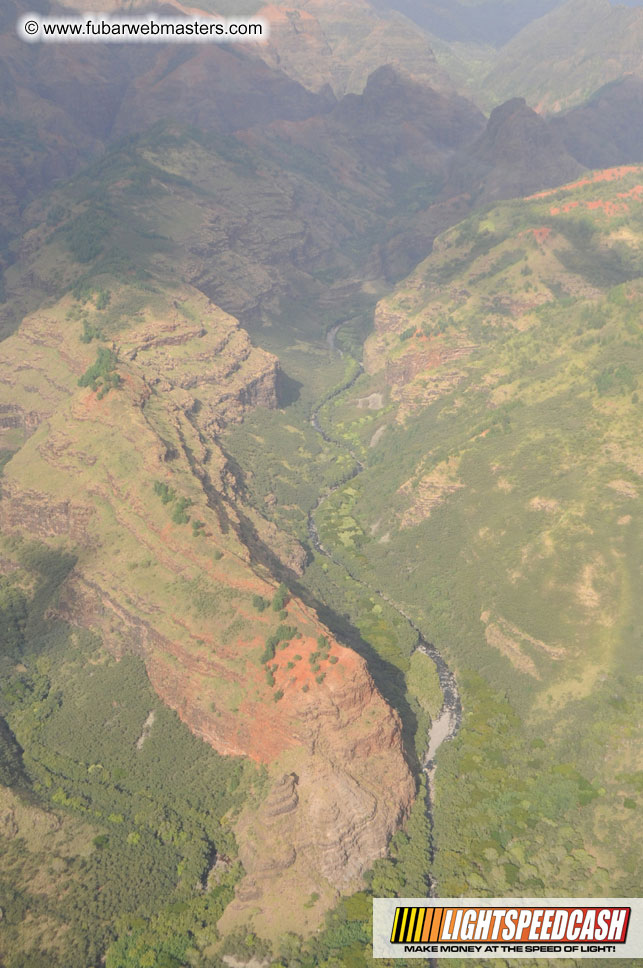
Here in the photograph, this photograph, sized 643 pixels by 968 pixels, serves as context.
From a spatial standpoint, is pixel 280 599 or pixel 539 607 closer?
pixel 280 599

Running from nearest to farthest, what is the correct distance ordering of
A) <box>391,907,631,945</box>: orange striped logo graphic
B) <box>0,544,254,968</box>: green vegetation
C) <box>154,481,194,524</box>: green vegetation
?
<box>391,907,631,945</box>: orange striped logo graphic < <box>0,544,254,968</box>: green vegetation < <box>154,481,194,524</box>: green vegetation

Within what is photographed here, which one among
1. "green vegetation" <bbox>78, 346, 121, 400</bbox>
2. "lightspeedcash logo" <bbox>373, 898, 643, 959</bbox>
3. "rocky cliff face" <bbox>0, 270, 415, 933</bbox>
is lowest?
"lightspeedcash logo" <bbox>373, 898, 643, 959</bbox>

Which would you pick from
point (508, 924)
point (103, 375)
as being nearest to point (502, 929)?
point (508, 924)

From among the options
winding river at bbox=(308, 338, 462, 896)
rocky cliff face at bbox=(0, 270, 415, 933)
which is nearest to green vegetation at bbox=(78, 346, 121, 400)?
rocky cliff face at bbox=(0, 270, 415, 933)

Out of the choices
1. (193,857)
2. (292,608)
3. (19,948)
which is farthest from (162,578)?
(19,948)

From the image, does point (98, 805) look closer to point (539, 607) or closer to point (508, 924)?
point (508, 924)

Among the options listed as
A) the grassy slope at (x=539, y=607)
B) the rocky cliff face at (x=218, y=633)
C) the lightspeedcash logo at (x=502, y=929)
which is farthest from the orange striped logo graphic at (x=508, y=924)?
the rocky cliff face at (x=218, y=633)

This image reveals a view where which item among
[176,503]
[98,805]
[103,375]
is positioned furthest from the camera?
[103,375]

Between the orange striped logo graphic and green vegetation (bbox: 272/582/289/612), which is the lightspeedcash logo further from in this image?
green vegetation (bbox: 272/582/289/612)

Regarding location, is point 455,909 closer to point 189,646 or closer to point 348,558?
point 189,646
